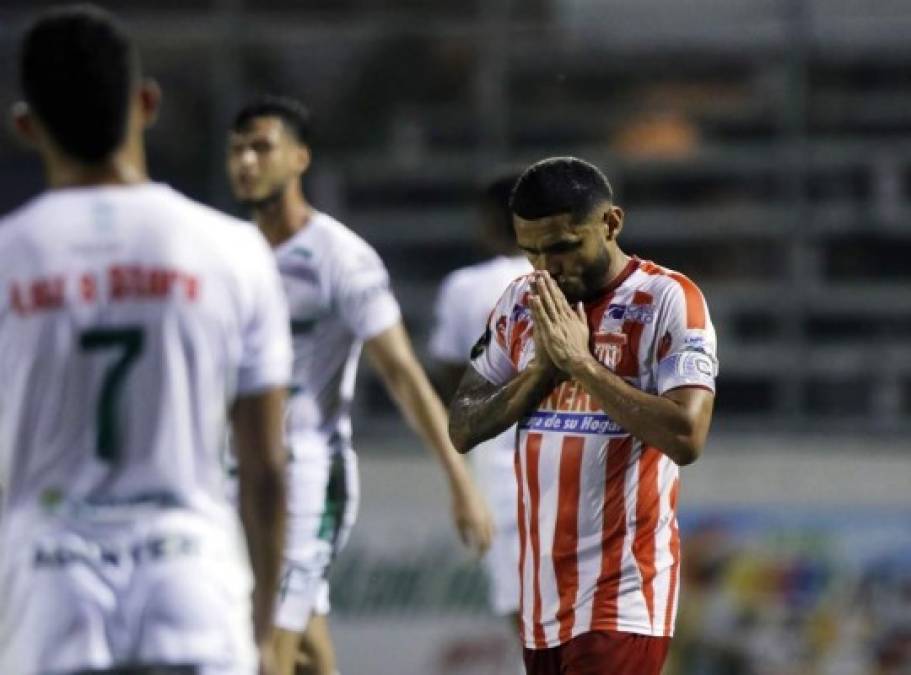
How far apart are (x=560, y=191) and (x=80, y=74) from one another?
1862mm

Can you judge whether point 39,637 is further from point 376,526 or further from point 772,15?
point 772,15

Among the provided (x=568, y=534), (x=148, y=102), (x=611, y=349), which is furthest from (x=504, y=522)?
(x=148, y=102)

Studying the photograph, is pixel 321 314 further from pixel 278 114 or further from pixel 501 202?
pixel 501 202

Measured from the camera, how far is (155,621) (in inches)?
145

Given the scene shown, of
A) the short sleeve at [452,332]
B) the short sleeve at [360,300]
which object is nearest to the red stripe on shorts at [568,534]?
the short sleeve at [360,300]

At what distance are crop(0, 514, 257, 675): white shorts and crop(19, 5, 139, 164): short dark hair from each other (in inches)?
26.6

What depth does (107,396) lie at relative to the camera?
144 inches

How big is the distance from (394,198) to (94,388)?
349 inches

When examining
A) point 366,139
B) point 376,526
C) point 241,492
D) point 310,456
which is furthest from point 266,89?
point 241,492

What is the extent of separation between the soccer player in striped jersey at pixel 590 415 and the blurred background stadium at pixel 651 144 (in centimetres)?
638

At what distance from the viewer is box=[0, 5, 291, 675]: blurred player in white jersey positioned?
3.66 m

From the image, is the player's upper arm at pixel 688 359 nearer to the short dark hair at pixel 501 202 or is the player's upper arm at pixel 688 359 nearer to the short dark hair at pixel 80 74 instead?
the short dark hair at pixel 80 74

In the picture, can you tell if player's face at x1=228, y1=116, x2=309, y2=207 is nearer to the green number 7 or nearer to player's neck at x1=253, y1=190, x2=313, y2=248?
player's neck at x1=253, y1=190, x2=313, y2=248

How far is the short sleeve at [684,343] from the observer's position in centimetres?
520
